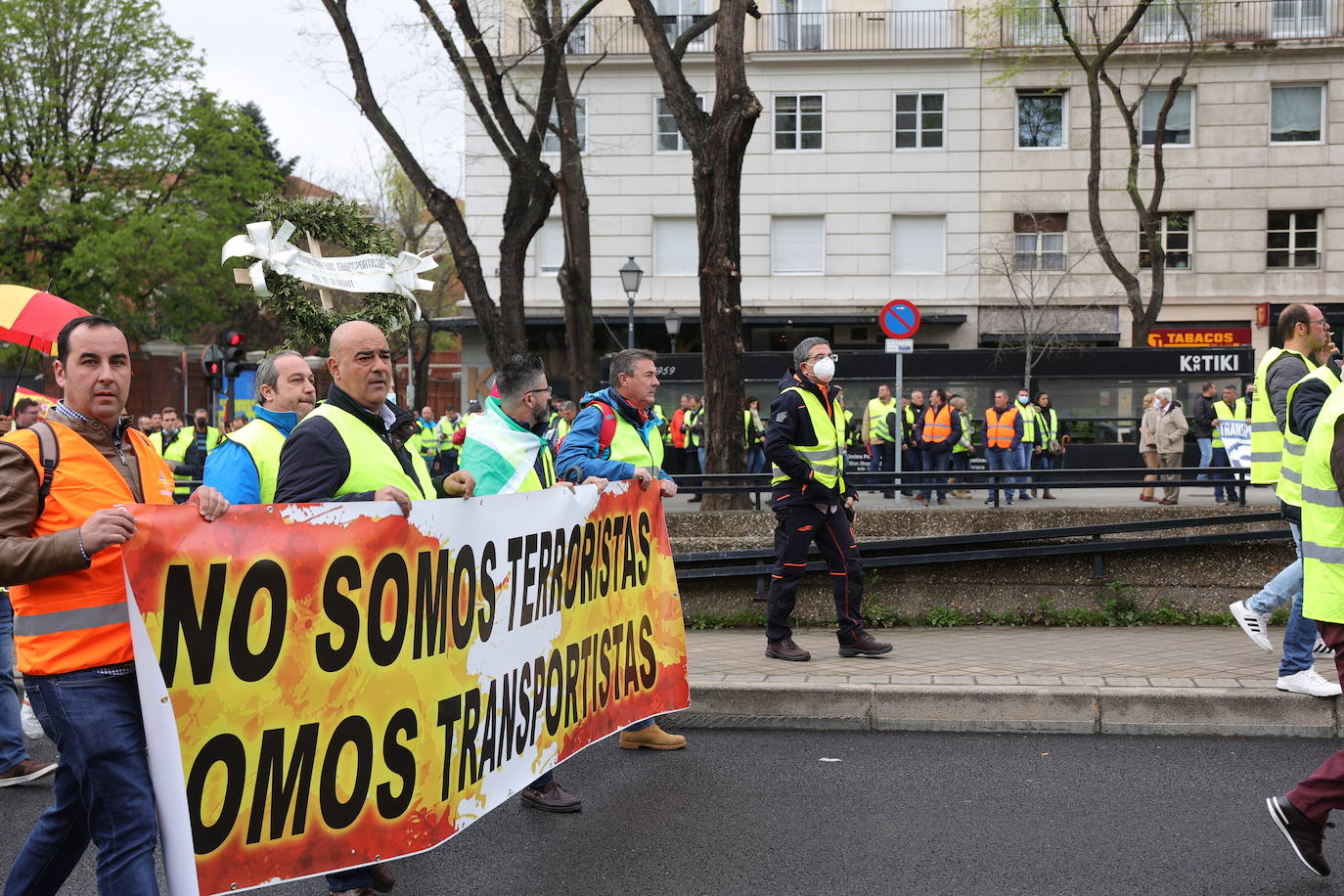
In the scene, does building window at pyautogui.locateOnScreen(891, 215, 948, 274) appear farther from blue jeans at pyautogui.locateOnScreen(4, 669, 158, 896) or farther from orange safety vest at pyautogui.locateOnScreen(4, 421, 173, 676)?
blue jeans at pyautogui.locateOnScreen(4, 669, 158, 896)

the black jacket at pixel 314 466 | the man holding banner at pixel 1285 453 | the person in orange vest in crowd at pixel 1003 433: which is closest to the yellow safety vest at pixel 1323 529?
the man holding banner at pixel 1285 453

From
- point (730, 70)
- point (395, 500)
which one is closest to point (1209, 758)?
point (395, 500)

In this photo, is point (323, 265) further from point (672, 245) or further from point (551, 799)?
point (672, 245)

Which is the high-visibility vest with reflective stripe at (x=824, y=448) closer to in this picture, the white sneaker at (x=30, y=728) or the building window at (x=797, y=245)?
the white sneaker at (x=30, y=728)

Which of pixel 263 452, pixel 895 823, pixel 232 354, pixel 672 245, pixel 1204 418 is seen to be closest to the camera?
pixel 263 452

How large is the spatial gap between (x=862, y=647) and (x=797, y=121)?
1076 inches

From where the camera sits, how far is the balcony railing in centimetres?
3203

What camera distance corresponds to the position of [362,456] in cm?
418

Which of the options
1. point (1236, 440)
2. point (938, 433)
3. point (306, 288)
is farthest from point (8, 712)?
point (938, 433)

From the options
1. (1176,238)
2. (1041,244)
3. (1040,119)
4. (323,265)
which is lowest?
(323,265)

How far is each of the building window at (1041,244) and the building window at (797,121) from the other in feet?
18.5

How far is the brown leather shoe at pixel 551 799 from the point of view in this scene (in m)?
5.48

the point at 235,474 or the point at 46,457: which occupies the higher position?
the point at 46,457

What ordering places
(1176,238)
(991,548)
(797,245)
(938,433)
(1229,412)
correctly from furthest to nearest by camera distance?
(797,245)
(1176,238)
(938,433)
(1229,412)
(991,548)
